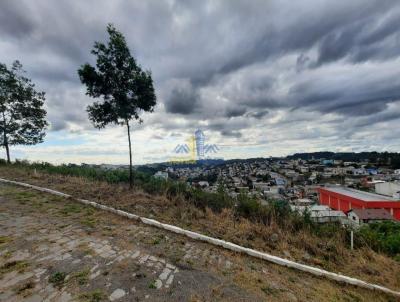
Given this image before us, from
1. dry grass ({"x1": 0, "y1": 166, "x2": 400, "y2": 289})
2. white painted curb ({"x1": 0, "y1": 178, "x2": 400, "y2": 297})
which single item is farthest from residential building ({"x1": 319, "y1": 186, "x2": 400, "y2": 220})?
white painted curb ({"x1": 0, "y1": 178, "x2": 400, "y2": 297})

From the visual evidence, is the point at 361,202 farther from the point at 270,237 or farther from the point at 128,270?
the point at 128,270

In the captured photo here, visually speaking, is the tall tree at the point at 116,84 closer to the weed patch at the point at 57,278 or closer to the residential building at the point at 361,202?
the weed patch at the point at 57,278

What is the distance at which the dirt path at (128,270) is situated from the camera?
8.66 feet

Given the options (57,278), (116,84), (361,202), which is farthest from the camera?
(361,202)

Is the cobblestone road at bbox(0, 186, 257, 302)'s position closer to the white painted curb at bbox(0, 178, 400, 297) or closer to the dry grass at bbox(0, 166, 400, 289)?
the white painted curb at bbox(0, 178, 400, 297)

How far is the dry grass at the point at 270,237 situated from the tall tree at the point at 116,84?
3.13 m

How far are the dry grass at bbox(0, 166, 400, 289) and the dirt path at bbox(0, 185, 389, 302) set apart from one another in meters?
0.63

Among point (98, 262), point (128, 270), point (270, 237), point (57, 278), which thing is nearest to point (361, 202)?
point (270, 237)

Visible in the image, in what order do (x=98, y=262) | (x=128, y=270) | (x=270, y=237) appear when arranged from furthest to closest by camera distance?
1. (x=270, y=237)
2. (x=98, y=262)
3. (x=128, y=270)

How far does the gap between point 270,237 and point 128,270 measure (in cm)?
336

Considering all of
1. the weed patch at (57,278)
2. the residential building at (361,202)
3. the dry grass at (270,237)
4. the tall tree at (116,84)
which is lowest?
the residential building at (361,202)

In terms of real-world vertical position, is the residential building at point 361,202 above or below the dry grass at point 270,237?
below

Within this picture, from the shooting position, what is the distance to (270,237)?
5.06m

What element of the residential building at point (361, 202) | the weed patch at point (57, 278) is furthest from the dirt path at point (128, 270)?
the residential building at point (361, 202)
